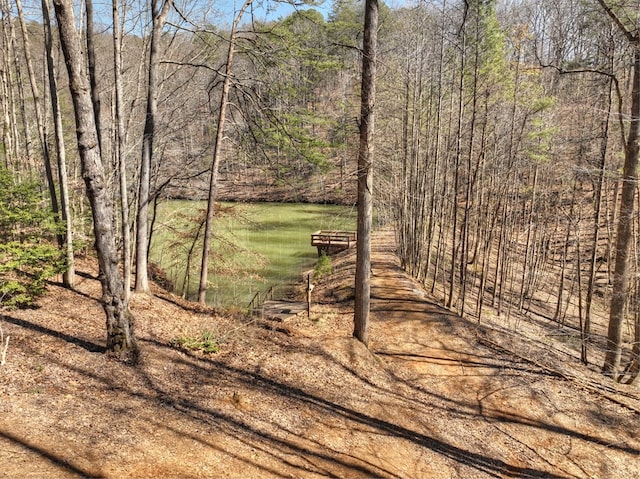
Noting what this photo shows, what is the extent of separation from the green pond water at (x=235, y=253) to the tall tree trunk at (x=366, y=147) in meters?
1.24

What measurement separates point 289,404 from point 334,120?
37.3ft

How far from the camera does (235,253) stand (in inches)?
698

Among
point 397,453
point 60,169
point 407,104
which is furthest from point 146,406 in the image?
point 407,104

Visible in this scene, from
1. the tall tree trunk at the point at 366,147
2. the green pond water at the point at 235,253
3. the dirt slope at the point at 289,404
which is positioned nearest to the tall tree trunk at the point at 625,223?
the dirt slope at the point at 289,404

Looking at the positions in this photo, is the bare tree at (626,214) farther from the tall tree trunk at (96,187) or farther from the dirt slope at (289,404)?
the tall tree trunk at (96,187)

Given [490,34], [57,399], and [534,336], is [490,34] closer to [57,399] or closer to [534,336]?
[534,336]

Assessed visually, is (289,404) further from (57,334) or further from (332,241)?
(332,241)

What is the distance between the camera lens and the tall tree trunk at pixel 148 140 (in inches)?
365

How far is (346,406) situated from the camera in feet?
22.4

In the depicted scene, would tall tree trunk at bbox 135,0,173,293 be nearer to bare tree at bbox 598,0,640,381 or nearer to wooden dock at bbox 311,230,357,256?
bare tree at bbox 598,0,640,381

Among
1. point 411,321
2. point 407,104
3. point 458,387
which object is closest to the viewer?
point 458,387

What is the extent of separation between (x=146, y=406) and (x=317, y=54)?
26.7 ft

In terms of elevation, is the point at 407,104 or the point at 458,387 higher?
the point at 407,104

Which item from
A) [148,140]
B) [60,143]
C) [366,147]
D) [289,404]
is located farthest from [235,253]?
[289,404]
